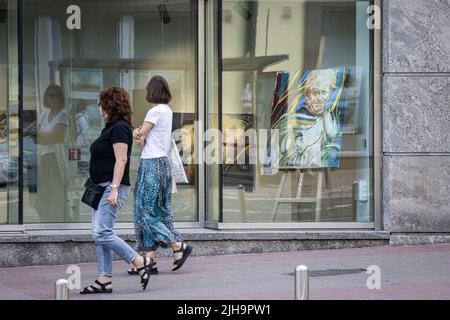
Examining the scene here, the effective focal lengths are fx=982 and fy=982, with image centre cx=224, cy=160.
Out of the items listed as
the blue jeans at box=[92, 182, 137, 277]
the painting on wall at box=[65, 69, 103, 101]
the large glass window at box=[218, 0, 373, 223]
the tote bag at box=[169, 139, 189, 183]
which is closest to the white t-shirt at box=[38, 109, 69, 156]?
the painting on wall at box=[65, 69, 103, 101]

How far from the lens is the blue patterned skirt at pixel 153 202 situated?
10234 millimetres

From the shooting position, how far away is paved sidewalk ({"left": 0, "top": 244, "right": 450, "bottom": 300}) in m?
9.09

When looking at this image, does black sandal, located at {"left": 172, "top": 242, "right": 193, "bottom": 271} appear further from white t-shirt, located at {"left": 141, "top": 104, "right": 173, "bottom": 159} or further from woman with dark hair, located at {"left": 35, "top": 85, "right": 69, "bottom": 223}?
woman with dark hair, located at {"left": 35, "top": 85, "right": 69, "bottom": 223}

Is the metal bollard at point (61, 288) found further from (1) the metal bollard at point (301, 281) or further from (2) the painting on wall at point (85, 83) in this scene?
(2) the painting on wall at point (85, 83)

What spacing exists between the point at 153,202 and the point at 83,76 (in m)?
3.18

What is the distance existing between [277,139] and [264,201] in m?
0.83

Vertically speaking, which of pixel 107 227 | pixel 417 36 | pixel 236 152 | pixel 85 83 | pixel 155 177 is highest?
pixel 417 36

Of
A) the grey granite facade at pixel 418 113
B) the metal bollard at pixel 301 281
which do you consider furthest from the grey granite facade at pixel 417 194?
the metal bollard at pixel 301 281

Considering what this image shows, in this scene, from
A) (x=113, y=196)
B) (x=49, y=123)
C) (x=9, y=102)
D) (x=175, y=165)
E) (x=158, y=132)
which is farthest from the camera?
(x=49, y=123)

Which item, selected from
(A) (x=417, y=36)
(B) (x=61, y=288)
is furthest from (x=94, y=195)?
(A) (x=417, y=36)

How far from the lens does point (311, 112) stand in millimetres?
12820

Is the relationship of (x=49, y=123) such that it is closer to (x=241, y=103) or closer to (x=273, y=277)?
(x=241, y=103)

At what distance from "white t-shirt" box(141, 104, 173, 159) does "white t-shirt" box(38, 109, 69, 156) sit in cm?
275
